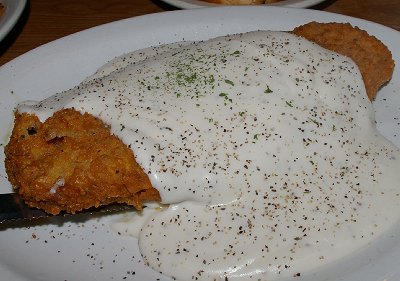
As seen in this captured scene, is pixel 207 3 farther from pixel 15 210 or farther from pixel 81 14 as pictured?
pixel 15 210

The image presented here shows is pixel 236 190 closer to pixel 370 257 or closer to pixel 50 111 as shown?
pixel 370 257

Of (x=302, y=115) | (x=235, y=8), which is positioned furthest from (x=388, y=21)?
(x=302, y=115)

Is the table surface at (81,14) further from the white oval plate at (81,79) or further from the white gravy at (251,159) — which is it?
the white gravy at (251,159)

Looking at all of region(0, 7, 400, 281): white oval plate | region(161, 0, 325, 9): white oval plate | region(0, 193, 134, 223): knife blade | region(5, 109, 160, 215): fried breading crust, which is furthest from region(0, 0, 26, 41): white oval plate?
region(0, 193, 134, 223): knife blade

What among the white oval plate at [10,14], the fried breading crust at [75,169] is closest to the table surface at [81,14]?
the white oval plate at [10,14]

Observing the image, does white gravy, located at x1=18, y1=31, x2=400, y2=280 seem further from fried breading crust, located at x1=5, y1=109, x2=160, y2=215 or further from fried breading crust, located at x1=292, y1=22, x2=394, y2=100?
fried breading crust, located at x1=292, y1=22, x2=394, y2=100

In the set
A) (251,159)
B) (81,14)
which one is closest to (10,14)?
(81,14)

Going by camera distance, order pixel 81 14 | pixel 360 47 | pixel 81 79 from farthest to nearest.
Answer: pixel 81 14 < pixel 81 79 < pixel 360 47
